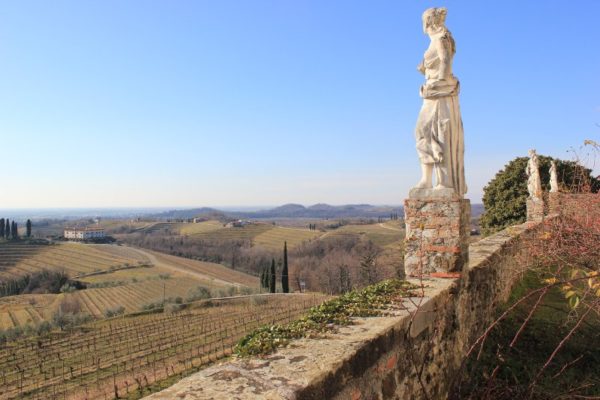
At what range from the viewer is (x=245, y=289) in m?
63.3

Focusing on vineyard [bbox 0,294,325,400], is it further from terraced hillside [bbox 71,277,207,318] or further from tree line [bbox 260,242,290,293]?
terraced hillside [bbox 71,277,207,318]

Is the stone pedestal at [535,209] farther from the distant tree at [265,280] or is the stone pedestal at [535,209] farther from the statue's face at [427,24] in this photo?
the distant tree at [265,280]

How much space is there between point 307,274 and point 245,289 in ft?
38.1

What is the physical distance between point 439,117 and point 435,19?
1177 mm

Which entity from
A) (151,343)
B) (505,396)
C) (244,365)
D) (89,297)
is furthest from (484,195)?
(89,297)

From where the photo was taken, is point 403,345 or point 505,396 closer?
point 403,345

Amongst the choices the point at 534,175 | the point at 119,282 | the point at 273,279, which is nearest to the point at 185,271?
the point at 119,282

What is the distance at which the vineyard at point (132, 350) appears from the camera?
28141mm

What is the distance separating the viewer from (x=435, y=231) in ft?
15.9

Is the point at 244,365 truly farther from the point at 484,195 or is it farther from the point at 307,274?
the point at 307,274

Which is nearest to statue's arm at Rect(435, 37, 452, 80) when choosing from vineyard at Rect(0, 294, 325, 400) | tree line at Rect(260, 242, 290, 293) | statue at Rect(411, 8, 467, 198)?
statue at Rect(411, 8, 467, 198)

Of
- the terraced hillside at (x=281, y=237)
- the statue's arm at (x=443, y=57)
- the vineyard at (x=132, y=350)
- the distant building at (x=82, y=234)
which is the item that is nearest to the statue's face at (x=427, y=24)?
the statue's arm at (x=443, y=57)

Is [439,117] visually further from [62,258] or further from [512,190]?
[62,258]

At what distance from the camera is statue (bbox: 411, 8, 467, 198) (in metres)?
4.89
